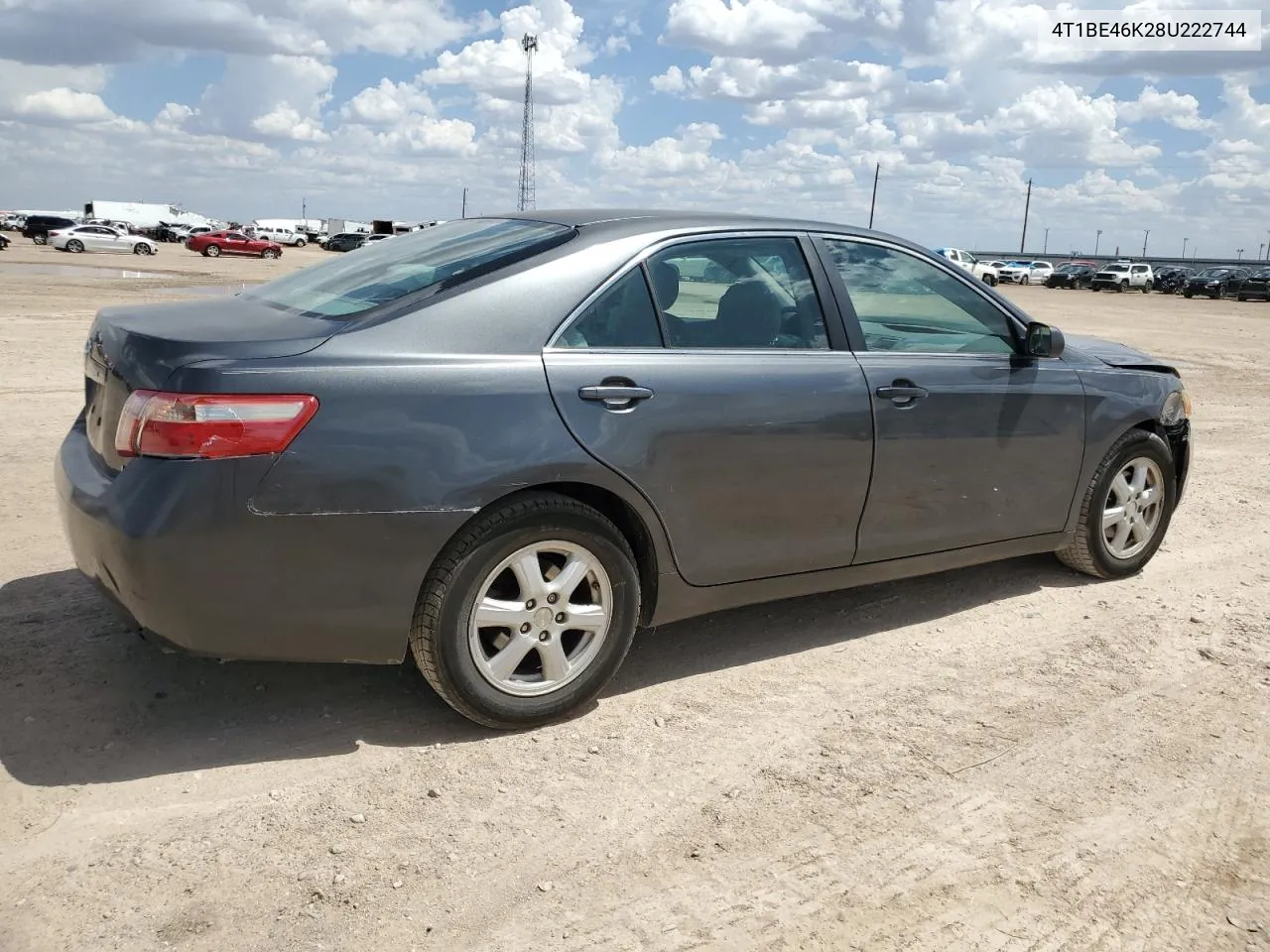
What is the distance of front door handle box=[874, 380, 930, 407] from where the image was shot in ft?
13.7

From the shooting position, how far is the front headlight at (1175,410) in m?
5.33

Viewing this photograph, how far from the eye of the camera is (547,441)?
3.37 m

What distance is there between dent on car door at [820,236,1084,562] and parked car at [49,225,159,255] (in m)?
54.1

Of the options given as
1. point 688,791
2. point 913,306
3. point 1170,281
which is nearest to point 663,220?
point 913,306

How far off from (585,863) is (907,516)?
6.82ft

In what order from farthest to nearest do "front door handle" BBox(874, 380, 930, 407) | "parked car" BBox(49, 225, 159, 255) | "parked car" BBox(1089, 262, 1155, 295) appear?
"parked car" BBox(1089, 262, 1155, 295), "parked car" BBox(49, 225, 159, 255), "front door handle" BBox(874, 380, 930, 407)

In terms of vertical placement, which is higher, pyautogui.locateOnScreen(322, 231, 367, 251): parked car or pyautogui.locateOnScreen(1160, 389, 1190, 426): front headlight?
pyautogui.locateOnScreen(322, 231, 367, 251): parked car

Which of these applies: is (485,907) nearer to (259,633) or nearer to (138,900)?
(138,900)

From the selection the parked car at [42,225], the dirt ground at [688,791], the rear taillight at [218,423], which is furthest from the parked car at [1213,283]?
the parked car at [42,225]

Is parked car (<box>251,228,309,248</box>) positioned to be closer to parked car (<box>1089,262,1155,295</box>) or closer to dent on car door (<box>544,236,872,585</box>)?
parked car (<box>1089,262,1155,295</box>)

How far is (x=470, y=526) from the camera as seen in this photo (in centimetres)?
331

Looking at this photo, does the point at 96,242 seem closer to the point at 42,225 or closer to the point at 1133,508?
the point at 42,225

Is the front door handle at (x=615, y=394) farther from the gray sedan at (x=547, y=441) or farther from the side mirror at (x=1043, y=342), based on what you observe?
the side mirror at (x=1043, y=342)

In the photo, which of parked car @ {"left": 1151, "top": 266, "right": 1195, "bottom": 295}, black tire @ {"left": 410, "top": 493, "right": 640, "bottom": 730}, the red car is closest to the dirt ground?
black tire @ {"left": 410, "top": 493, "right": 640, "bottom": 730}
